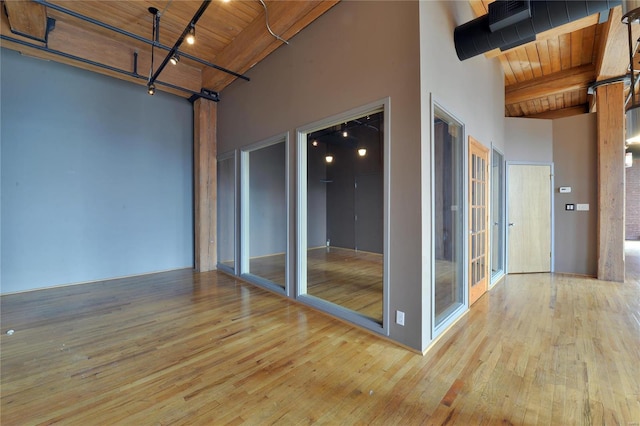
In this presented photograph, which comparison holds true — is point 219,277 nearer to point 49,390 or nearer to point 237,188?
point 237,188

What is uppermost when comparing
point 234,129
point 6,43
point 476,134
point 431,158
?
point 6,43

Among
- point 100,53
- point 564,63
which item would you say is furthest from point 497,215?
point 100,53

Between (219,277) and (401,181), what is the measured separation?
12.9 ft

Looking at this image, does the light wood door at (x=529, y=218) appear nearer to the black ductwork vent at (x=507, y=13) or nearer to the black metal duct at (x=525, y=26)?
the black metal duct at (x=525, y=26)


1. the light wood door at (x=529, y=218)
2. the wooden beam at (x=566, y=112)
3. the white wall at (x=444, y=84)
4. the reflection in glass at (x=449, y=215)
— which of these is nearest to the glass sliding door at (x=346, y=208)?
the reflection in glass at (x=449, y=215)

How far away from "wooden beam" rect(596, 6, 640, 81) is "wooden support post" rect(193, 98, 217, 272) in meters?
6.23

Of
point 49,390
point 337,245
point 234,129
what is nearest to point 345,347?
point 49,390

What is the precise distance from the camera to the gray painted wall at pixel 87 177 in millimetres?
3920

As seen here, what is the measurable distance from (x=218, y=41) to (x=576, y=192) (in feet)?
23.2

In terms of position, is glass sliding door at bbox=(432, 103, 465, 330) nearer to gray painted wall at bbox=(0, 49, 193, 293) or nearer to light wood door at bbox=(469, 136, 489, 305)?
light wood door at bbox=(469, 136, 489, 305)

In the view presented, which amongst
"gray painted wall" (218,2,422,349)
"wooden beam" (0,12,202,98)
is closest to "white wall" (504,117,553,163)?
"gray painted wall" (218,2,422,349)

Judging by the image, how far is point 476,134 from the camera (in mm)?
3627

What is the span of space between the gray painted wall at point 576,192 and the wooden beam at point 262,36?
522 cm

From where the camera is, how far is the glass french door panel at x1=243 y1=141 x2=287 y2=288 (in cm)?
670
